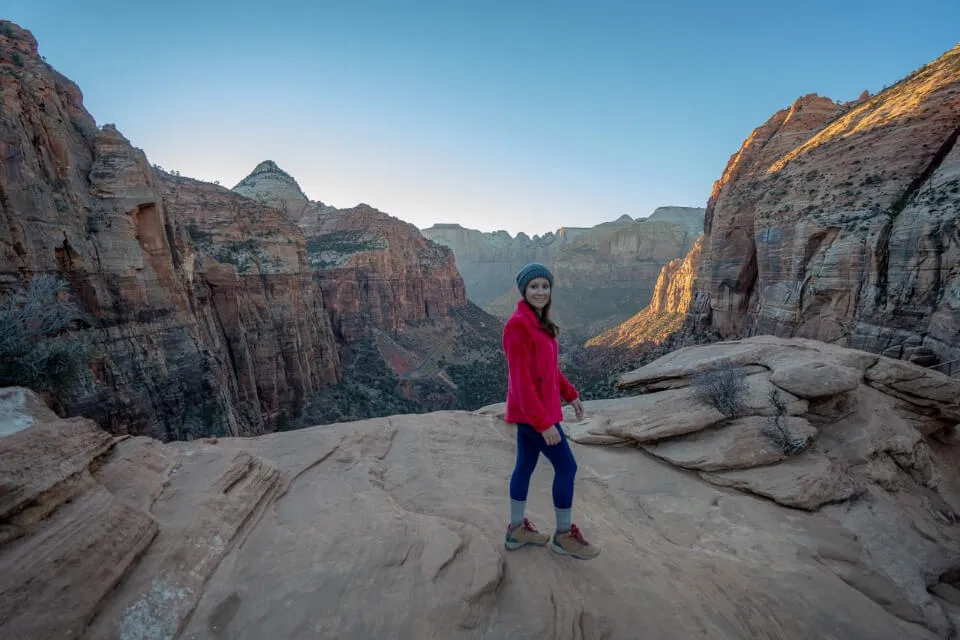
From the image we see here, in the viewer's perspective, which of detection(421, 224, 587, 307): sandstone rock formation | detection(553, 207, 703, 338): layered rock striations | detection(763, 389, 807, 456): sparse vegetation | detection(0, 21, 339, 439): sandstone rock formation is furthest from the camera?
detection(421, 224, 587, 307): sandstone rock formation

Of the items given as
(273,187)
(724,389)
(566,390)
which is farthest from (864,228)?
(273,187)

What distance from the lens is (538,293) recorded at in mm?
2979

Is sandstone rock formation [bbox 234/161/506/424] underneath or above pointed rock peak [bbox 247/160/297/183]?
underneath

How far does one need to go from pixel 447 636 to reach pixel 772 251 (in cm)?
2239

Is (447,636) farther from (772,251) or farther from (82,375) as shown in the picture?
(772,251)

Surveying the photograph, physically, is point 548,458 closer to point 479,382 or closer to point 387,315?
point 479,382

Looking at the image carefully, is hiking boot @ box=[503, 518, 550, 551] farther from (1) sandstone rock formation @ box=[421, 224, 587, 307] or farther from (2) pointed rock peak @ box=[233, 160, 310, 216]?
(1) sandstone rock formation @ box=[421, 224, 587, 307]

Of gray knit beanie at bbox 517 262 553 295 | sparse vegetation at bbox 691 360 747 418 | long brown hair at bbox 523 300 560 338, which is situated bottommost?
sparse vegetation at bbox 691 360 747 418

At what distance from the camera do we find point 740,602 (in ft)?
8.91

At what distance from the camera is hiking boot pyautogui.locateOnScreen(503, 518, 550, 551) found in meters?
2.94

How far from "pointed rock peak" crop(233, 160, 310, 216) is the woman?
51.0 metres

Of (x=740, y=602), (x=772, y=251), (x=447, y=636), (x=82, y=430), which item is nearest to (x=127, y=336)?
(x=82, y=430)

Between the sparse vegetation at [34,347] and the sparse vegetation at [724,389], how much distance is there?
37.0 ft

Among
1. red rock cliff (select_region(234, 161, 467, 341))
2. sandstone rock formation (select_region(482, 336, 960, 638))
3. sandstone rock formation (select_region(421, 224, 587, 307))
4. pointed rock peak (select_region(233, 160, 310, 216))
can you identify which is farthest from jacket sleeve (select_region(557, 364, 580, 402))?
sandstone rock formation (select_region(421, 224, 587, 307))
